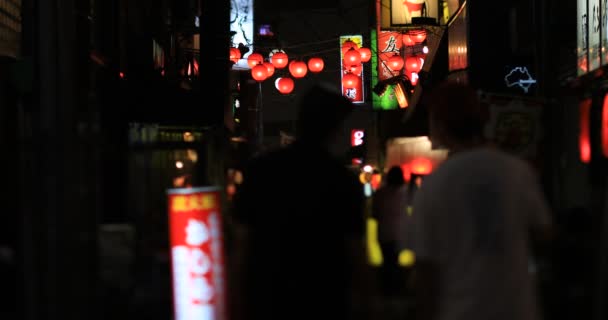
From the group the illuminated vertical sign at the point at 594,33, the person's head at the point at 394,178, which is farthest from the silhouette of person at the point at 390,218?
the illuminated vertical sign at the point at 594,33

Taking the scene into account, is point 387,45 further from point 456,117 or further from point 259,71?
point 456,117

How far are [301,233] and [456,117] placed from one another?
1006 mm

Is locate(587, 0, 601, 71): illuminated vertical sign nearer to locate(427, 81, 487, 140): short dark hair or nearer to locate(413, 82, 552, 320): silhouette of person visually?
locate(427, 81, 487, 140): short dark hair

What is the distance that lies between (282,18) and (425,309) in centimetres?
5565

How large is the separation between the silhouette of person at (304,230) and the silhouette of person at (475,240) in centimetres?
34

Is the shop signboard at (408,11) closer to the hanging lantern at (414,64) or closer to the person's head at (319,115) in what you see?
the hanging lantern at (414,64)

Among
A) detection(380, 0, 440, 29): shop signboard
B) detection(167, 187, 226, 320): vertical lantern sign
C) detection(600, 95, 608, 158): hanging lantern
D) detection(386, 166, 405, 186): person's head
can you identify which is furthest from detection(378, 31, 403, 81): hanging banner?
detection(167, 187, 226, 320): vertical lantern sign

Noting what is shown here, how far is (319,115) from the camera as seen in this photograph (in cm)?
456

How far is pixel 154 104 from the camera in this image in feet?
65.4

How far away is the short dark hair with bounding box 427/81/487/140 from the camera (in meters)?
4.58

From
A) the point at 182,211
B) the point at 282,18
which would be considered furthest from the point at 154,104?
the point at 282,18

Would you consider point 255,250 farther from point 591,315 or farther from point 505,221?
point 591,315

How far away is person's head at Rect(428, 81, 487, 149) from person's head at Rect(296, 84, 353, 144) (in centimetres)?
51

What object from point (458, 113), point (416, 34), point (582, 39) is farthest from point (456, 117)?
point (416, 34)
